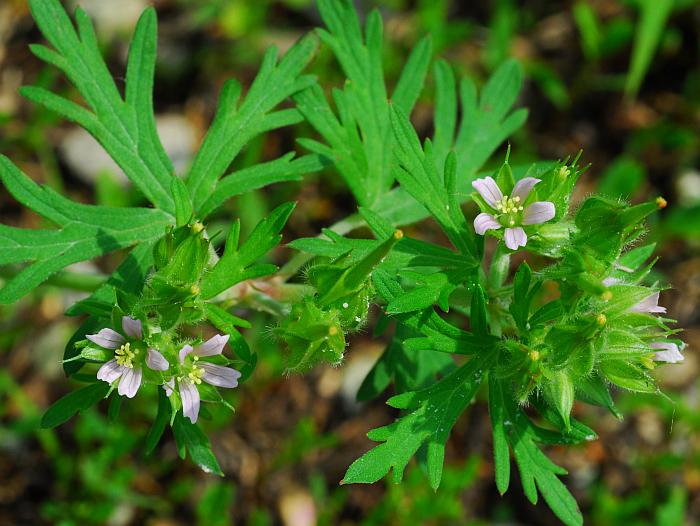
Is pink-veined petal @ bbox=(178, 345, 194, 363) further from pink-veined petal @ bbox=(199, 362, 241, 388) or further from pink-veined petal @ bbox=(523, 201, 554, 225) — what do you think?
pink-veined petal @ bbox=(523, 201, 554, 225)

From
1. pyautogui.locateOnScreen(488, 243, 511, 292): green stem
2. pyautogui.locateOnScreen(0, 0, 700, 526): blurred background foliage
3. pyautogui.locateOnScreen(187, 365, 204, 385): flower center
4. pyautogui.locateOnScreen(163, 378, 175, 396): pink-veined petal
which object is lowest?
pyautogui.locateOnScreen(0, 0, 700, 526): blurred background foliage

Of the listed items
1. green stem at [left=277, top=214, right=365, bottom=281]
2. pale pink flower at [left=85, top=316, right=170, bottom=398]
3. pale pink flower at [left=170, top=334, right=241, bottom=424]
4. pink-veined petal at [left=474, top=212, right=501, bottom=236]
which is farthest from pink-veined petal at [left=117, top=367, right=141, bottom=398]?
pink-veined petal at [left=474, top=212, right=501, bottom=236]

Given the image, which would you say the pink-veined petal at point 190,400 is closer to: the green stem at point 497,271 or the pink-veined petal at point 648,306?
the green stem at point 497,271

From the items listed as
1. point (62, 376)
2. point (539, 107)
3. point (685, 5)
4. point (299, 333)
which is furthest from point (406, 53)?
point (299, 333)

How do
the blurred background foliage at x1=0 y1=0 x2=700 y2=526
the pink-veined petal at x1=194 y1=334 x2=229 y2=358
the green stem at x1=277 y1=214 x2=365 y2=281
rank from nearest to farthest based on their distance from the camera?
the pink-veined petal at x1=194 y1=334 x2=229 y2=358 < the green stem at x1=277 y1=214 x2=365 y2=281 < the blurred background foliage at x1=0 y1=0 x2=700 y2=526

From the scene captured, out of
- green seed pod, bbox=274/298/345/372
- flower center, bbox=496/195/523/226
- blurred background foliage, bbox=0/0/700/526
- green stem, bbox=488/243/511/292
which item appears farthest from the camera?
blurred background foliage, bbox=0/0/700/526

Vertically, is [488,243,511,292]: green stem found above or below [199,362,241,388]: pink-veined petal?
below

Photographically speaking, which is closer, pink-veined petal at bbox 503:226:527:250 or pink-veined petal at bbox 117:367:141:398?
pink-veined petal at bbox 117:367:141:398
